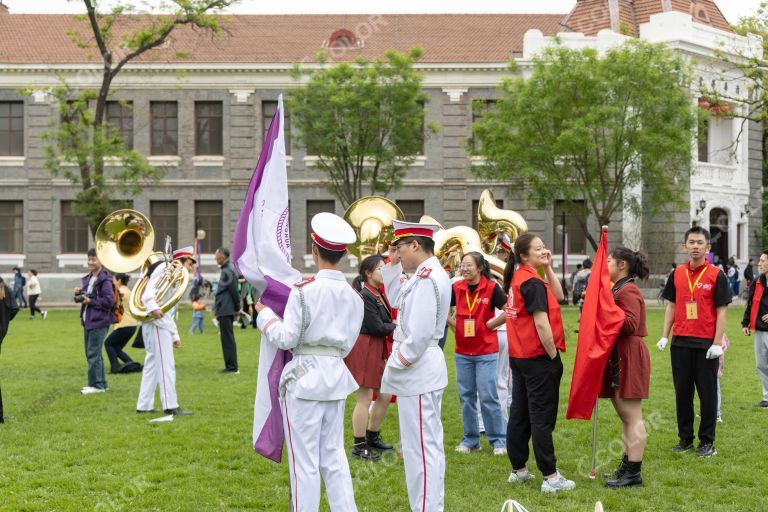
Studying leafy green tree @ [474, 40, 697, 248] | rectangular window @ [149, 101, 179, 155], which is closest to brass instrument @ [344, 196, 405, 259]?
leafy green tree @ [474, 40, 697, 248]

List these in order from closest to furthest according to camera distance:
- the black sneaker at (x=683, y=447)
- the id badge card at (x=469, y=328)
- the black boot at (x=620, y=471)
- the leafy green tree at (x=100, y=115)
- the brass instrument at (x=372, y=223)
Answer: the black boot at (x=620, y=471), the id badge card at (x=469, y=328), the black sneaker at (x=683, y=447), the brass instrument at (x=372, y=223), the leafy green tree at (x=100, y=115)

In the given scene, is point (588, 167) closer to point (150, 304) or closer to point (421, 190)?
point (421, 190)

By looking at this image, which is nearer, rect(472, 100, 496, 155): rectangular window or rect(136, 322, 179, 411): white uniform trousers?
rect(136, 322, 179, 411): white uniform trousers

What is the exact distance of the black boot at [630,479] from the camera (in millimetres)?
7188

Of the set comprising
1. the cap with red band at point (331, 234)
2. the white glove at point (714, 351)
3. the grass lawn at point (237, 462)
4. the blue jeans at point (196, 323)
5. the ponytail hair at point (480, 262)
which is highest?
the cap with red band at point (331, 234)

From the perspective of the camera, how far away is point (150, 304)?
10.3m

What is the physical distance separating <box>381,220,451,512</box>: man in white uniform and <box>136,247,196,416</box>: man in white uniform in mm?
4641

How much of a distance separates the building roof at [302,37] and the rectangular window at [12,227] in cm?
538

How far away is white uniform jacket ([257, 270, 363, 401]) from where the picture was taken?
217 inches

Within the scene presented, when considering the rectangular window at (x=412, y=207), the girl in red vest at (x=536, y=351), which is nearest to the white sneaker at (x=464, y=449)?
the girl in red vest at (x=536, y=351)

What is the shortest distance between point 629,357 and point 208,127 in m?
29.9

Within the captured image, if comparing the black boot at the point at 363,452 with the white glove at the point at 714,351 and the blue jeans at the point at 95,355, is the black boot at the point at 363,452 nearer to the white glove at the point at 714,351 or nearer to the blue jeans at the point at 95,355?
the white glove at the point at 714,351

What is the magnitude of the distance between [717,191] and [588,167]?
376 inches

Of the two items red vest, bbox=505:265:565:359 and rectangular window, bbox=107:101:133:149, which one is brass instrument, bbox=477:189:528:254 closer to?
red vest, bbox=505:265:565:359
